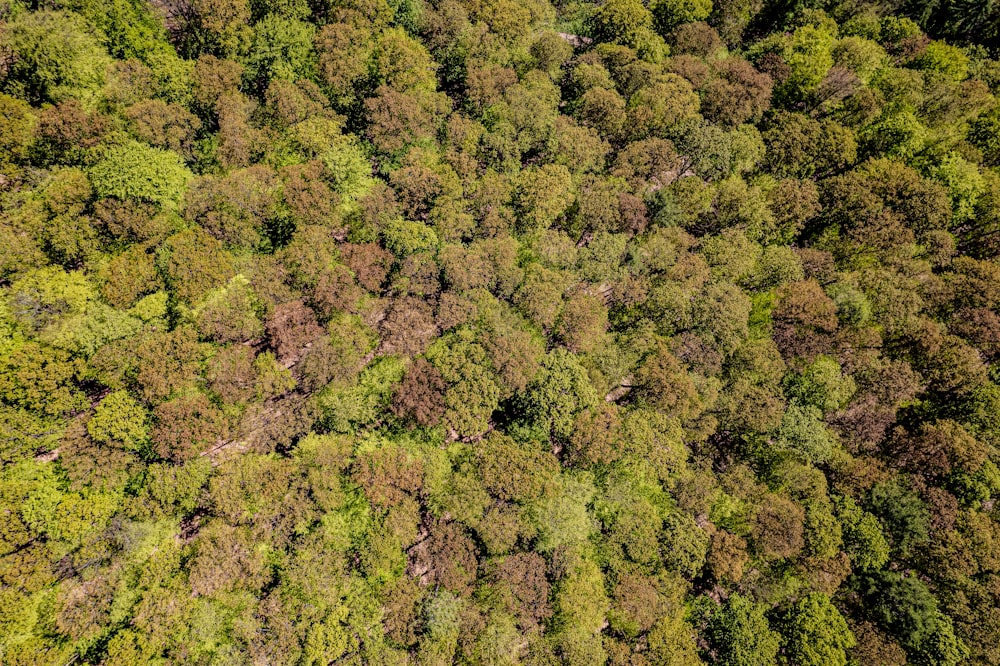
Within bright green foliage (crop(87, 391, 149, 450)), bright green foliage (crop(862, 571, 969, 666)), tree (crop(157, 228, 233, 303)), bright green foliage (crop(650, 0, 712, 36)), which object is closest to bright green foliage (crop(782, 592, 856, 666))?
bright green foliage (crop(862, 571, 969, 666))

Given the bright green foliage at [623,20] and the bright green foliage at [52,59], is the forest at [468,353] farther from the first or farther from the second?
the bright green foliage at [623,20]

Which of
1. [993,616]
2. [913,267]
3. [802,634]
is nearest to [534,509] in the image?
[802,634]

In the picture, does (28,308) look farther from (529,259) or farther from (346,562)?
(529,259)

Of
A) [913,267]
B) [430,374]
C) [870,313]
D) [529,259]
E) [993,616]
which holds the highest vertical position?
[913,267]

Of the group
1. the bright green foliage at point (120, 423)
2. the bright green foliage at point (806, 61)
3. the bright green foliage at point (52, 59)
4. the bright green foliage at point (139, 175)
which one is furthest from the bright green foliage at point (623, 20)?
the bright green foliage at point (120, 423)

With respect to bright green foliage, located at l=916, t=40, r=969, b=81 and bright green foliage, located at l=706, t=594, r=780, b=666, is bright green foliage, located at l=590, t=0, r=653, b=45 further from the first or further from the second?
bright green foliage, located at l=706, t=594, r=780, b=666
